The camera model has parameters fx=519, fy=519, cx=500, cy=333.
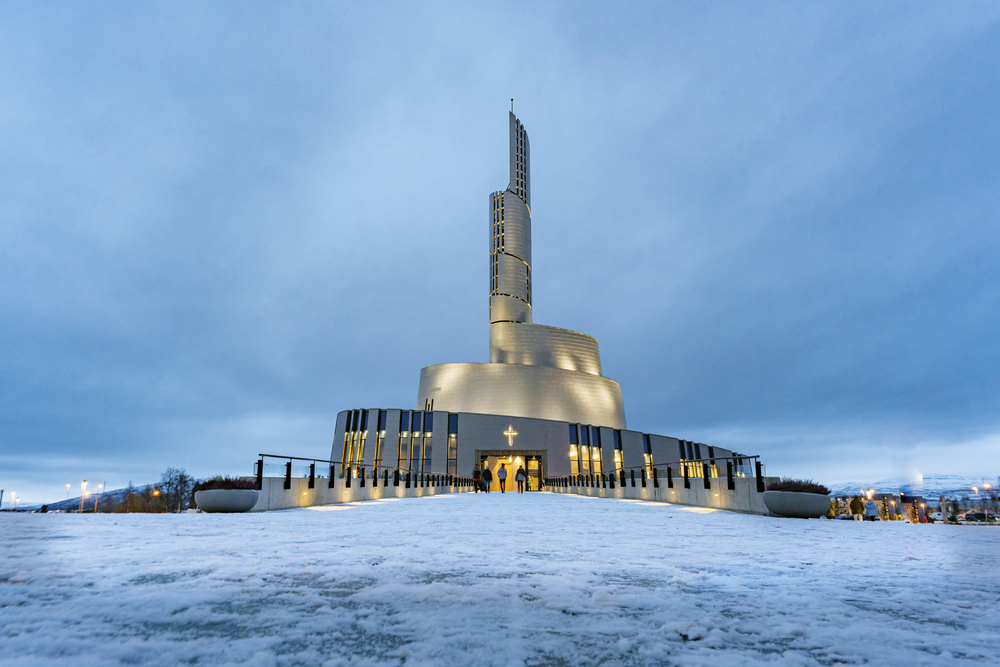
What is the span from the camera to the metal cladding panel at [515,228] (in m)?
94.0

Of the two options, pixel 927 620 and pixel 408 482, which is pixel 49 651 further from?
pixel 408 482

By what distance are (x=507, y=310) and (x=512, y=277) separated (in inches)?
247

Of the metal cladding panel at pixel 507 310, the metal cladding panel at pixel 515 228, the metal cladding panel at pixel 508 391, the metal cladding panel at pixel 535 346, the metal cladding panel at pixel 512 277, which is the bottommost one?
the metal cladding panel at pixel 508 391

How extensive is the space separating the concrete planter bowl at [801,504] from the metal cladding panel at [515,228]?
3283 inches

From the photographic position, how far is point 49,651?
7.20ft

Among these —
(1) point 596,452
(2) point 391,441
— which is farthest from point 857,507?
(2) point 391,441

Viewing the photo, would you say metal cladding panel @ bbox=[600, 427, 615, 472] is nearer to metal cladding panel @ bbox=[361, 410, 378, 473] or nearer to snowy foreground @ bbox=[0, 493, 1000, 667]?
metal cladding panel @ bbox=[361, 410, 378, 473]

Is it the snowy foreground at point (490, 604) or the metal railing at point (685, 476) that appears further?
the metal railing at point (685, 476)

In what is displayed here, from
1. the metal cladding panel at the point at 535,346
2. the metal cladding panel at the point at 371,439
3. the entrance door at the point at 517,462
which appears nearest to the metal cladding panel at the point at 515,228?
the metal cladding panel at the point at 535,346

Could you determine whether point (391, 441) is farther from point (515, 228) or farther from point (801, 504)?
point (801, 504)

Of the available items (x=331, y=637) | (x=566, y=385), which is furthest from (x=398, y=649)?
(x=566, y=385)

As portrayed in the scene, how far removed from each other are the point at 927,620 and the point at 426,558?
3926 millimetres

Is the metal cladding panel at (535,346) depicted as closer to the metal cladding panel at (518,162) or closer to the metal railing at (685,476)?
the metal cladding panel at (518,162)

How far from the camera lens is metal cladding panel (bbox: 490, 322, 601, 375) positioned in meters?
86.9
